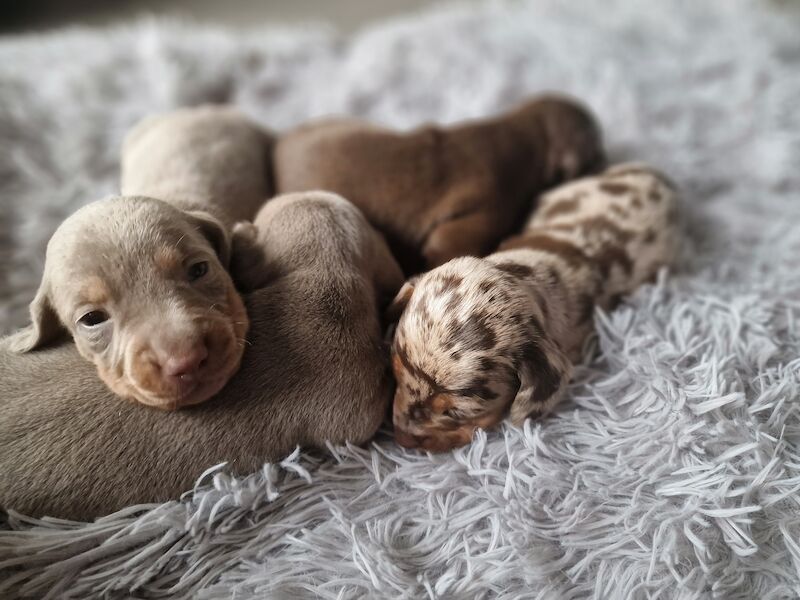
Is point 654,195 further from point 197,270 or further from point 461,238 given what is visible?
point 197,270

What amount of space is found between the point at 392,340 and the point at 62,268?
3.31 feet

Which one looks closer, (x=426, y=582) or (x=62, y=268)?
(x=426, y=582)

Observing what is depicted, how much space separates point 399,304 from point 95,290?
0.93 m

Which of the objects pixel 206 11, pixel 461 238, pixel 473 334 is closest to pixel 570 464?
pixel 473 334

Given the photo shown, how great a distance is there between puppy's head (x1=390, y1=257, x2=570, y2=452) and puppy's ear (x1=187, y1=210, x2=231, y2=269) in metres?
0.64

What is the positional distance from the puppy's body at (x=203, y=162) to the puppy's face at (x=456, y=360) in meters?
0.91

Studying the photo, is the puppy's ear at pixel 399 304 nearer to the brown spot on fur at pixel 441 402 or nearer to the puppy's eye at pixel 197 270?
the brown spot on fur at pixel 441 402

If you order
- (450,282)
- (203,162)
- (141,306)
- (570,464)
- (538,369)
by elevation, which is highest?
(203,162)

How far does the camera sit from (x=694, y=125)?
342 cm

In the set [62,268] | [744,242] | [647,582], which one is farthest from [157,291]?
[744,242]

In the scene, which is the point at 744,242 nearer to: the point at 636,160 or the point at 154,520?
the point at 636,160

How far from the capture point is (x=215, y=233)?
6.66ft

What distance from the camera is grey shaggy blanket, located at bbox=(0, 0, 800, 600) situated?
1.63m

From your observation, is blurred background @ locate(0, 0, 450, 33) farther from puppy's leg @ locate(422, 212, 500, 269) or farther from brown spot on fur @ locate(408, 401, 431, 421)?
brown spot on fur @ locate(408, 401, 431, 421)
